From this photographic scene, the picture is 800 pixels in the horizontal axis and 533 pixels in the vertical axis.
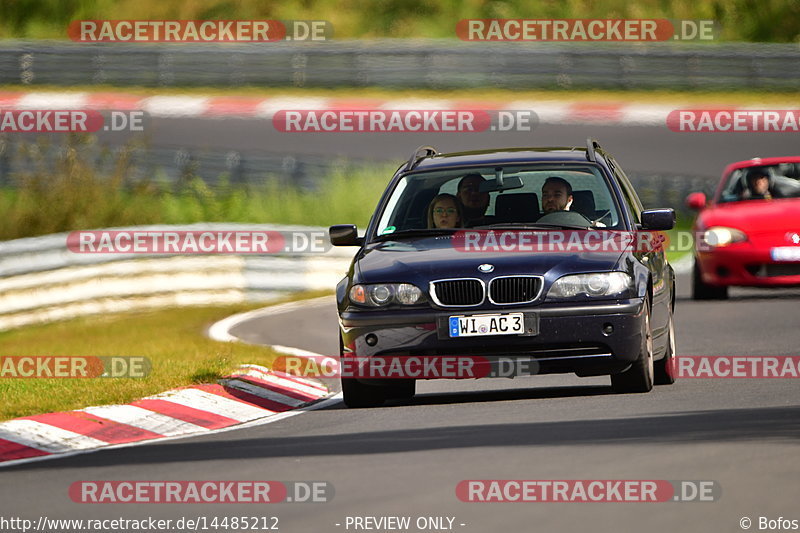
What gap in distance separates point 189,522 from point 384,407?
3960 millimetres

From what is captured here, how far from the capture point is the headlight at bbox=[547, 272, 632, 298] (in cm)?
1066

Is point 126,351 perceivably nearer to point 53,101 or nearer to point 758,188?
point 758,188

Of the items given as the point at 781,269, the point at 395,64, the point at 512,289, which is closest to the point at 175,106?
the point at 395,64

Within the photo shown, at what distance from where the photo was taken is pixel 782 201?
17.8 meters

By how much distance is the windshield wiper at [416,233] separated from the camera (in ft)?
38.0

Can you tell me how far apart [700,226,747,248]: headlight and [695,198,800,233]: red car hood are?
5cm

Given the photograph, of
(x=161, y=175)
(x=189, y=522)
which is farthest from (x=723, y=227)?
(x=189, y=522)

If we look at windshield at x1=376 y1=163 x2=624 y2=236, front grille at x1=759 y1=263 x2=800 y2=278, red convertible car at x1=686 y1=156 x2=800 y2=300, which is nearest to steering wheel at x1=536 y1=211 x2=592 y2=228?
windshield at x1=376 y1=163 x2=624 y2=236

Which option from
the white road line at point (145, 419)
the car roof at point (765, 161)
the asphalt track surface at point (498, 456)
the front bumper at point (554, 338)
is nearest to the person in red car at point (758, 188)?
the car roof at point (765, 161)

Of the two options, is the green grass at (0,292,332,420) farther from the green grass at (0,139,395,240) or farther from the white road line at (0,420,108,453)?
the green grass at (0,139,395,240)

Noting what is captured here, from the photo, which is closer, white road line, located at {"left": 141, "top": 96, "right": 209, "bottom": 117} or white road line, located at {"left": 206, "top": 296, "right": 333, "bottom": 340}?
white road line, located at {"left": 206, "top": 296, "right": 333, "bottom": 340}

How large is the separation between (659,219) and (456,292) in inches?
66.9

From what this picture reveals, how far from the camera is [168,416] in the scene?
1121cm

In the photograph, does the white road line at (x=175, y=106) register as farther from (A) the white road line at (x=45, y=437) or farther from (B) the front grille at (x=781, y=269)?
(A) the white road line at (x=45, y=437)
